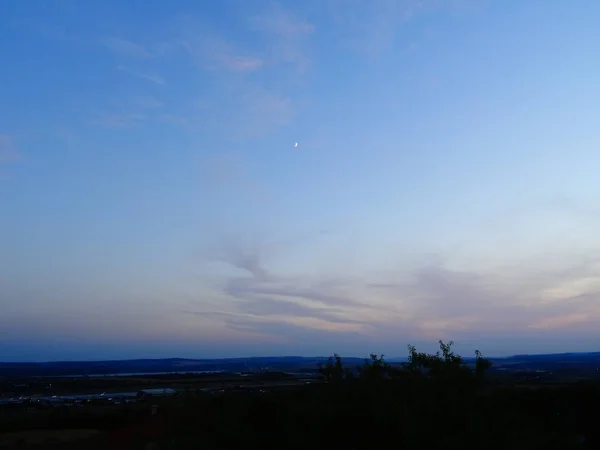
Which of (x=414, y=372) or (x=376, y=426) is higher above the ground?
(x=414, y=372)

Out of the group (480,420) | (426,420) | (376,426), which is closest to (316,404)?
(376,426)

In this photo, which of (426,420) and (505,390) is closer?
(426,420)

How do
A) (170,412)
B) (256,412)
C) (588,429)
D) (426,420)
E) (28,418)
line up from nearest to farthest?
(426,420), (256,412), (170,412), (588,429), (28,418)

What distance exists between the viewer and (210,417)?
18.5m

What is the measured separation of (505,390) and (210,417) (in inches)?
314

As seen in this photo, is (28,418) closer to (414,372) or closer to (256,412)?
(256,412)

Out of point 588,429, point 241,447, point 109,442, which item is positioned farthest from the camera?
point 109,442

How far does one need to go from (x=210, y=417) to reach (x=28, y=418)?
150ft

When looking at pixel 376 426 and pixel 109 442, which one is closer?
pixel 376 426

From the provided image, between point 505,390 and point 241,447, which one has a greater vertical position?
point 505,390

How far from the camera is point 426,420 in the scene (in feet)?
49.4

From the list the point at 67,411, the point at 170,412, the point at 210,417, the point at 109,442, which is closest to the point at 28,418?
the point at 67,411

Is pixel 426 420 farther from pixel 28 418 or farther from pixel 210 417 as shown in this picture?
pixel 28 418

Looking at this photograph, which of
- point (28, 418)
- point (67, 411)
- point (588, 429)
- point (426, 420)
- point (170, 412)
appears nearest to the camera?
point (426, 420)
